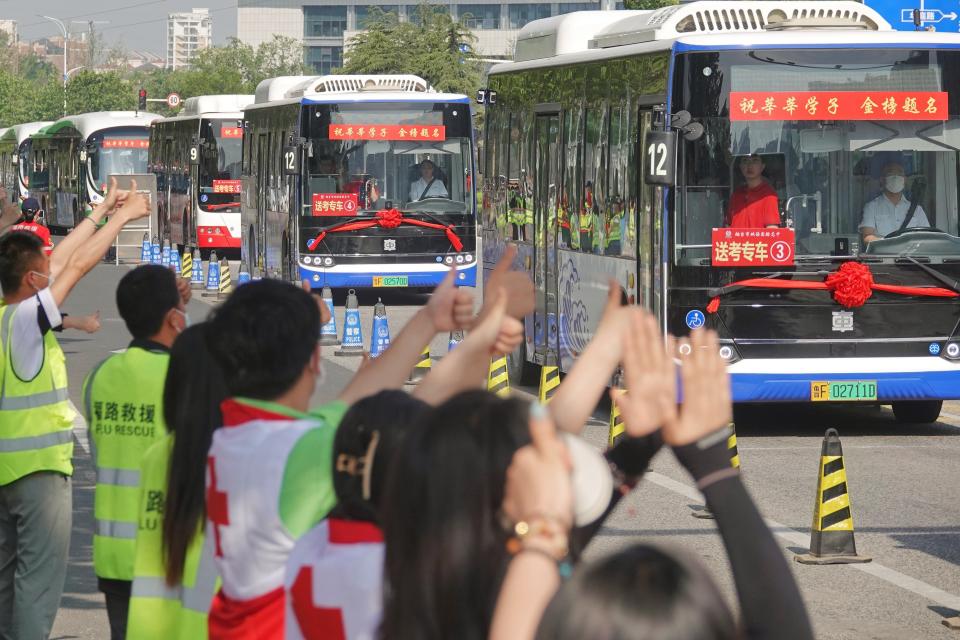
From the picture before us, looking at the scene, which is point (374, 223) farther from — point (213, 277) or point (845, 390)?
point (845, 390)

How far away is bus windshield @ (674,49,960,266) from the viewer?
44.0 ft

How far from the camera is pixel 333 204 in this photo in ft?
86.4

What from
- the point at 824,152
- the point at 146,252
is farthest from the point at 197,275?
the point at 824,152

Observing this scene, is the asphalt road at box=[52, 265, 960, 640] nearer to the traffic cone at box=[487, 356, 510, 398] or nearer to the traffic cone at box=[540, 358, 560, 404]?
the traffic cone at box=[540, 358, 560, 404]

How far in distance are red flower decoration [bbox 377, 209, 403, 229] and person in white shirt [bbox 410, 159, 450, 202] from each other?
36 centimetres

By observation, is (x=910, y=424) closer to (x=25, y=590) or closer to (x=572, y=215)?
(x=572, y=215)

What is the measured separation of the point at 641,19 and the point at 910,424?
4055 millimetres

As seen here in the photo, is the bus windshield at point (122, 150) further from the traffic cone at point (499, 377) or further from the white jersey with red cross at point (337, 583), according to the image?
the white jersey with red cross at point (337, 583)

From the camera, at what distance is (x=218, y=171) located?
38.5 metres

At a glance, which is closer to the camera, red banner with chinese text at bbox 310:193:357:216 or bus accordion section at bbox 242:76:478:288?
bus accordion section at bbox 242:76:478:288

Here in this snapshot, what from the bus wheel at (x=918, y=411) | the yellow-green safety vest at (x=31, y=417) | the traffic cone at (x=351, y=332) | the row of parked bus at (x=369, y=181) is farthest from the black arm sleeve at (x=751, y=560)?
the row of parked bus at (x=369, y=181)

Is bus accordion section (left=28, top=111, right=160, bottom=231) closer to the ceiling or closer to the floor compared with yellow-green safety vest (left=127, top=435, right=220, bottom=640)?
closer to the ceiling

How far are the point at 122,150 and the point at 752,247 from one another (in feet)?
126

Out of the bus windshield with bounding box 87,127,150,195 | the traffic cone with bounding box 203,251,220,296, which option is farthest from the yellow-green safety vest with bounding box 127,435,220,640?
the bus windshield with bounding box 87,127,150,195
